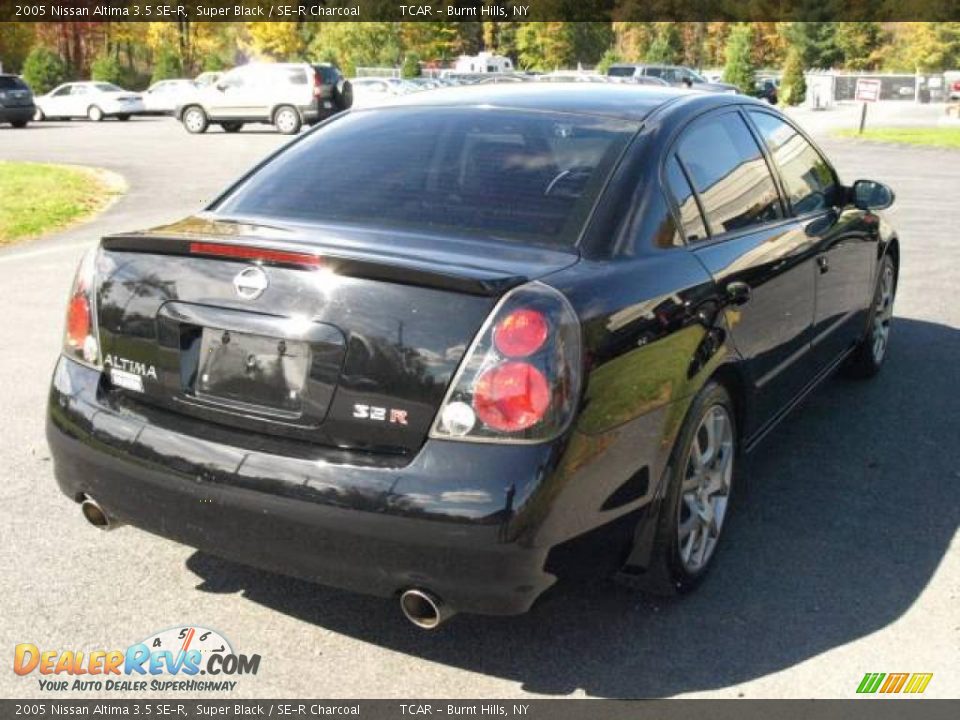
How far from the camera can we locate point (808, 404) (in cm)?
599

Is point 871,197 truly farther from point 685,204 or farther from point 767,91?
point 767,91

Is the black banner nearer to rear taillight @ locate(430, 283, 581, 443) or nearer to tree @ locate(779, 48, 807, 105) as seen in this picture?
tree @ locate(779, 48, 807, 105)

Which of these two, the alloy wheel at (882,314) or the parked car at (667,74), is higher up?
the parked car at (667,74)

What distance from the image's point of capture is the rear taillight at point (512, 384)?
2.93 m

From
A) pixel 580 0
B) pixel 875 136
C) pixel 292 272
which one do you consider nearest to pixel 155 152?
pixel 875 136

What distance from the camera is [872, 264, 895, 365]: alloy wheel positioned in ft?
20.9

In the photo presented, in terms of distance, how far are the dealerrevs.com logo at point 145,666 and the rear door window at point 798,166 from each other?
10.0ft

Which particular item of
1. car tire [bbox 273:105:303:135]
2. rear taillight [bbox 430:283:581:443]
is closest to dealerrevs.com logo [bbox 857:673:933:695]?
rear taillight [bbox 430:283:581:443]

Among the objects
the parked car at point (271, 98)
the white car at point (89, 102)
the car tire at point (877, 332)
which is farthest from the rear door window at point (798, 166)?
the white car at point (89, 102)

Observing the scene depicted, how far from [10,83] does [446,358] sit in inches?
1412

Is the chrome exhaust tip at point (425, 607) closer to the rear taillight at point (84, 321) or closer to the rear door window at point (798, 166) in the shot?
the rear taillight at point (84, 321)

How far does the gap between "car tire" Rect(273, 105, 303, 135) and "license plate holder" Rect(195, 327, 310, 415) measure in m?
29.0
